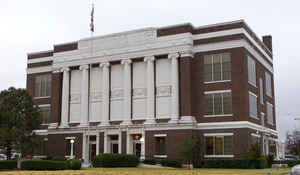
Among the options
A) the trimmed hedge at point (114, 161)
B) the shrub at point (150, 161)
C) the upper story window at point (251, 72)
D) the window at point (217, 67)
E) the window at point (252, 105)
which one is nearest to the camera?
the trimmed hedge at point (114, 161)

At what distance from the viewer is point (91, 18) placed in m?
57.0

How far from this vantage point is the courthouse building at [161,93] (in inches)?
1948

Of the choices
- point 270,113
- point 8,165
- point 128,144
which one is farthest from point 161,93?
point 8,165

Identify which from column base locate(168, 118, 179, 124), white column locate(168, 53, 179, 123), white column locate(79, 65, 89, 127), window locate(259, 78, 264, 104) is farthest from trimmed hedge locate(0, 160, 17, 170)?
window locate(259, 78, 264, 104)

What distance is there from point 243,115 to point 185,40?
452 inches

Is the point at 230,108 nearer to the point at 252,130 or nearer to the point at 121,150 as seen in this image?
the point at 252,130

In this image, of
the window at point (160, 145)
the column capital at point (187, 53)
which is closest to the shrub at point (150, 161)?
the window at point (160, 145)

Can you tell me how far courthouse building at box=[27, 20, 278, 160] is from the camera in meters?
49.5

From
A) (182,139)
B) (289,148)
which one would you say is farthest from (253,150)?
(289,148)

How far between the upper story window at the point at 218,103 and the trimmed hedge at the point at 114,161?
11.3m

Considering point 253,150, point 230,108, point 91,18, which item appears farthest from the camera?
point 91,18

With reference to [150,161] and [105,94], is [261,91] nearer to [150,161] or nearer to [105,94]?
[150,161]

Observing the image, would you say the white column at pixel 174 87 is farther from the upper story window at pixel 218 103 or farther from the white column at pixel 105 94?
the white column at pixel 105 94

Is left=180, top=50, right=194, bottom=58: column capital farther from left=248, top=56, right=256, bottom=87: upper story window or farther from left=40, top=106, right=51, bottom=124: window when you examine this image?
left=40, top=106, right=51, bottom=124: window
